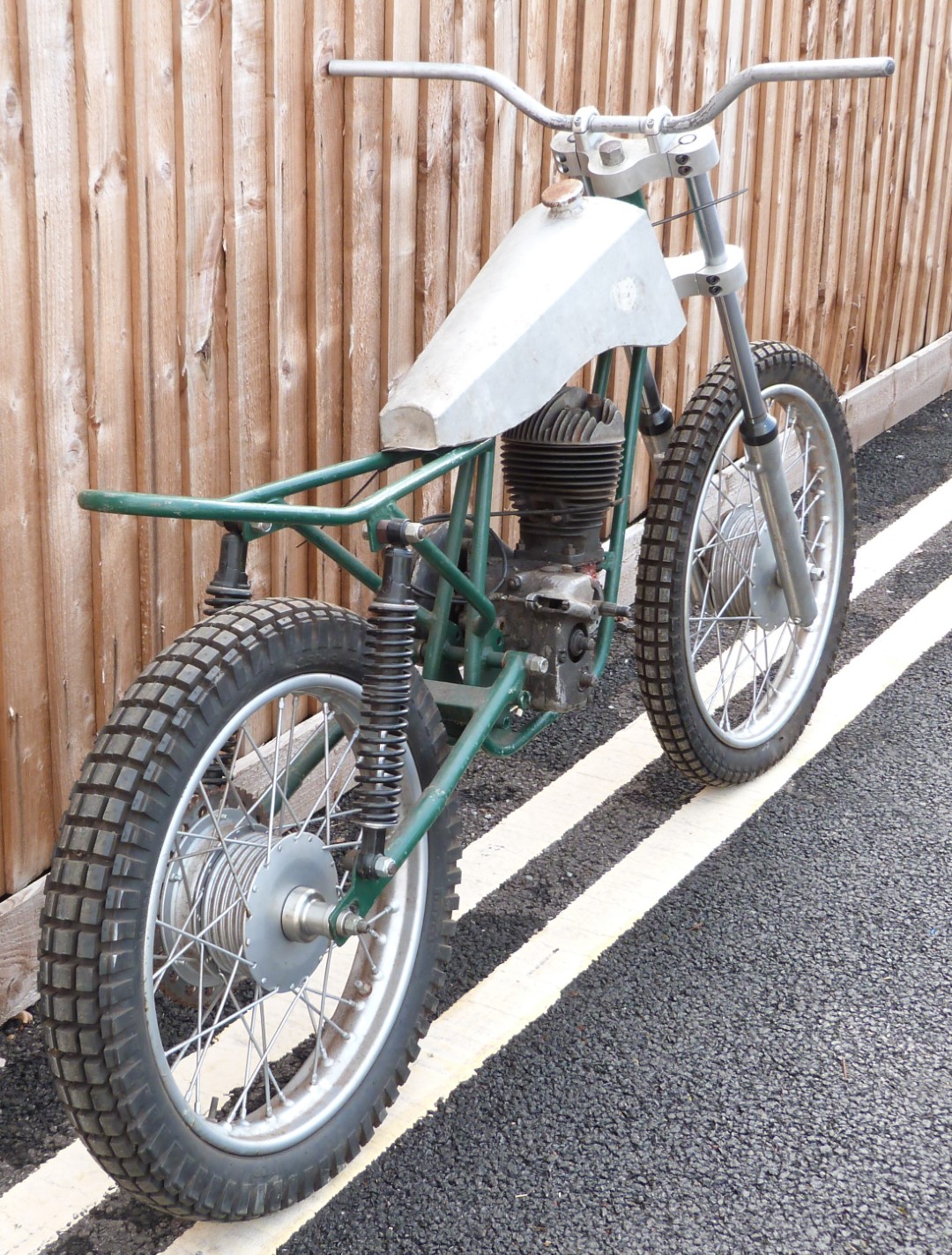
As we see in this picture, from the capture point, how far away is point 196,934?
7.00ft

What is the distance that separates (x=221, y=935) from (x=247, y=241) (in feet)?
4.88

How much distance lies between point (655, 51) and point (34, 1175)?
136 inches

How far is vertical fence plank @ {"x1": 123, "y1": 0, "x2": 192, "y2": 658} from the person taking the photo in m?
2.65

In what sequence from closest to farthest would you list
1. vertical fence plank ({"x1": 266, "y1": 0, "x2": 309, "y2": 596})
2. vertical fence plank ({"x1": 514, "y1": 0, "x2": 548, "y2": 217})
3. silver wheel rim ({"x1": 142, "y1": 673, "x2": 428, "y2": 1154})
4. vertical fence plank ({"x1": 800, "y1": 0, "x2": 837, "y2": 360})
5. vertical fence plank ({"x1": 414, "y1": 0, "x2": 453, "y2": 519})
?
silver wheel rim ({"x1": 142, "y1": 673, "x2": 428, "y2": 1154})
vertical fence plank ({"x1": 266, "y1": 0, "x2": 309, "y2": 596})
vertical fence plank ({"x1": 414, "y1": 0, "x2": 453, "y2": 519})
vertical fence plank ({"x1": 514, "y1": 0, "x2": 548, "y2": 217})
vertical fence plank ({"x1": 800, "y1": 0, "x2": 837, "y2": 360})

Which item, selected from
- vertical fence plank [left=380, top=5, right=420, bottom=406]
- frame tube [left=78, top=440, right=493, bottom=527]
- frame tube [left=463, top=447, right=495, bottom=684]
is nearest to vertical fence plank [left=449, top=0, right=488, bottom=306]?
vertical fence plank [left=380, top=5, right=420, bottom=406]

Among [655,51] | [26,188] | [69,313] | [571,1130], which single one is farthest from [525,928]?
[655,51]

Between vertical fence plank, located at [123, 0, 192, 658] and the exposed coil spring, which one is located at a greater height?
vertical fence plank, located at [123, 0, 192, 658]

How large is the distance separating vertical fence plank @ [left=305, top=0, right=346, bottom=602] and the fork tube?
78 centimetres

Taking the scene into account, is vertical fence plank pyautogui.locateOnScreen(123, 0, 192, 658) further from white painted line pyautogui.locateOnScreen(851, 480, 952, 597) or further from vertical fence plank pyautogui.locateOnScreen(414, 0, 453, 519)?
white painted line pyautogui.locateOnScreen(851, 480, 952, 597)

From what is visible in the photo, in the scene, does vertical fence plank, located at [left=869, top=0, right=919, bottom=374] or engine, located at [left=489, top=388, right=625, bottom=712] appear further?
vertical fence plank, located at [left=869, top=0, right=919, bottom=374]

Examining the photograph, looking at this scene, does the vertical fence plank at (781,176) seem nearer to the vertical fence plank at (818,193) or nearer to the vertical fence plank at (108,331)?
the vertical fence plank at (818,193)

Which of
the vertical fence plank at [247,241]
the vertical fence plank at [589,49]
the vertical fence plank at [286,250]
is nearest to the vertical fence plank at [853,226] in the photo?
→ the vertical fence plank at [589,49]

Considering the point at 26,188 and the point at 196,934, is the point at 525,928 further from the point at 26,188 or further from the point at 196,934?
the point at 26,188

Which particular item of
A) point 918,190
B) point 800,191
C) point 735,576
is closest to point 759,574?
point 735,576
